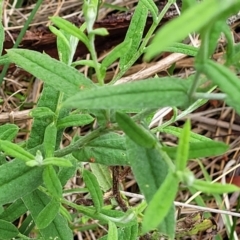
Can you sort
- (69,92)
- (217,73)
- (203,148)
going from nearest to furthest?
(217,73) < (203,148) < (69,92)

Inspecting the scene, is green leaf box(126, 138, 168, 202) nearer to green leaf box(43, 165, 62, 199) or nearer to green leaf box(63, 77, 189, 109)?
green leaf box(63, 77, 189, 109)

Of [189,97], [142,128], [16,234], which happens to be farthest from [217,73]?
[16,234]

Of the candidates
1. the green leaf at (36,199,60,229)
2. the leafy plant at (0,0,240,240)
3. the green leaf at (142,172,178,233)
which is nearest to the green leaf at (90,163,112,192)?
the leafy plant at (0,0,240,240)

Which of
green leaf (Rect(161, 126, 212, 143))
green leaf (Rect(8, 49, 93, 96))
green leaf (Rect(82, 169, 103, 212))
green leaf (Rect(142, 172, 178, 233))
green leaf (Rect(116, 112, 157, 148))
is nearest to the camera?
green leaf (Rect(142, 172, 178, 233))

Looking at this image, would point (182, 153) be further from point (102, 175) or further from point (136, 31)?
point (102, 175)

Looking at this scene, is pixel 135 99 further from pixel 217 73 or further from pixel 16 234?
pixel 16 234

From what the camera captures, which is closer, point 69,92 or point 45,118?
point 69,92
